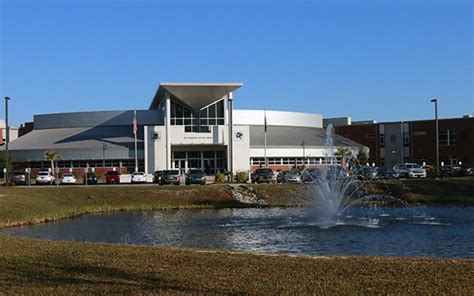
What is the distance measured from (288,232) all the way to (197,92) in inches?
1970

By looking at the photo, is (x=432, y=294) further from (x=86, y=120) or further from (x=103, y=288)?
(x=86, y=120)

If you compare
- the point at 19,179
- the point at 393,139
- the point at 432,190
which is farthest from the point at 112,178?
the point at 393,139

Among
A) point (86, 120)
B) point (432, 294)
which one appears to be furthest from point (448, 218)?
point (86, 120)

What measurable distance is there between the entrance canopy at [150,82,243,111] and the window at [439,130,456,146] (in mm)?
35581

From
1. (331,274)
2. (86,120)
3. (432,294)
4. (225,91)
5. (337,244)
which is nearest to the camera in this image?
(432,294)

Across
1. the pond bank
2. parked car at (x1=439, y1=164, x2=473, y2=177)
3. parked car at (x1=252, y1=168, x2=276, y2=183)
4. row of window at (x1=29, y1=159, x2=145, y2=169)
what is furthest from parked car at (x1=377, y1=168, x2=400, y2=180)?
row of window at (x1=29, y1=159, x2=145, y2=169)

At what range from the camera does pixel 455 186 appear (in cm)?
4444

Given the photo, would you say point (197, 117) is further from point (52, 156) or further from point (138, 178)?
point (52, 156)

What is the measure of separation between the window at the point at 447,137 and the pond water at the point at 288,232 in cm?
6021

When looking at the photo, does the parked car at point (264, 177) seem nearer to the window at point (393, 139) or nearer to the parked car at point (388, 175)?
the parked car at point (388, 175)

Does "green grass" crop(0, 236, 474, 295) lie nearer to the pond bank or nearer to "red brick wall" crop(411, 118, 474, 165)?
the pond bank

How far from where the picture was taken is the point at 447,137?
296ft

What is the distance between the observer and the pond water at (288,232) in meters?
18.2

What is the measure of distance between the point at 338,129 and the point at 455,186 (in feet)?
199
